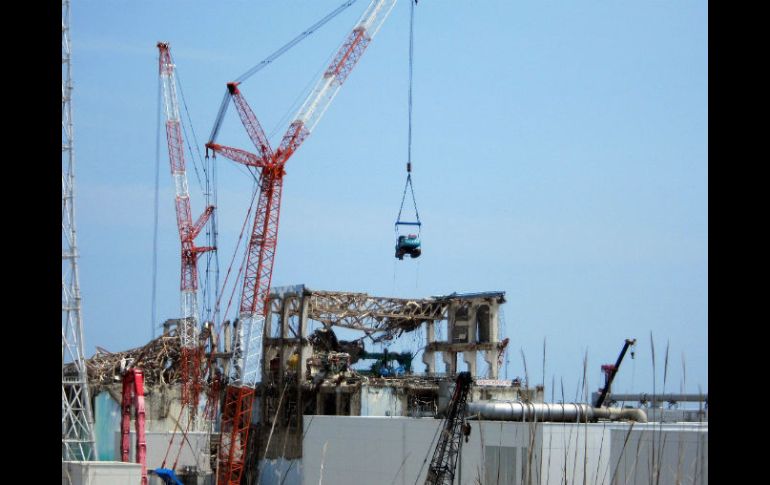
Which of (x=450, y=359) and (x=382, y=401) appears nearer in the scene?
(x=382, y=401)

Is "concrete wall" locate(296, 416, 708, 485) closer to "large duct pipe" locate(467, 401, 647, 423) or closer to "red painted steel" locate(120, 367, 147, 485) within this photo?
"large duct pipe" locate(467, 401, 647, 423)

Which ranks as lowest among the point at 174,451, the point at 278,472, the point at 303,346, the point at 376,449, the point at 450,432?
the point at 278,472

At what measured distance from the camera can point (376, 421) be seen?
51.1 metres

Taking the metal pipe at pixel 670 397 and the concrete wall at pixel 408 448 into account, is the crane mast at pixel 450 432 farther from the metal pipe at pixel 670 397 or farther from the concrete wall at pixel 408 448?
the metal pipe at pixel 670 397

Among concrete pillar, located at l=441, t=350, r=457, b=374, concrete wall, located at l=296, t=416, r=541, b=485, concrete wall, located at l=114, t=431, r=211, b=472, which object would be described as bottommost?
concrete wall, located at l=114, t=431, r=211, b=472

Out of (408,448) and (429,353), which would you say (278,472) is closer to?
(429,353)

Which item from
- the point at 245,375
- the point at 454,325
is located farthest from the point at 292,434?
the point at 454,325

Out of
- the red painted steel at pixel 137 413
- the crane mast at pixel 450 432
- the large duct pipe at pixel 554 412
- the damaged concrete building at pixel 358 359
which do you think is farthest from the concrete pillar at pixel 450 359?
the crane mast at pixel 450 432

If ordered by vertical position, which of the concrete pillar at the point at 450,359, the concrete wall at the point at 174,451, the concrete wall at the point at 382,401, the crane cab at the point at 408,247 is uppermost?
the crane cab at the point at 408,247

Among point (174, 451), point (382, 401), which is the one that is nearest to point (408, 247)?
point (382, 401)

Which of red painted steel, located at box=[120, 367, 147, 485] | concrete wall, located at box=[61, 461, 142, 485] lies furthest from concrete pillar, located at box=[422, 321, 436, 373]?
concrete wall, located at box=[61, 461, 142, 485]

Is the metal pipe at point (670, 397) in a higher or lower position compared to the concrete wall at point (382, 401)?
higher
